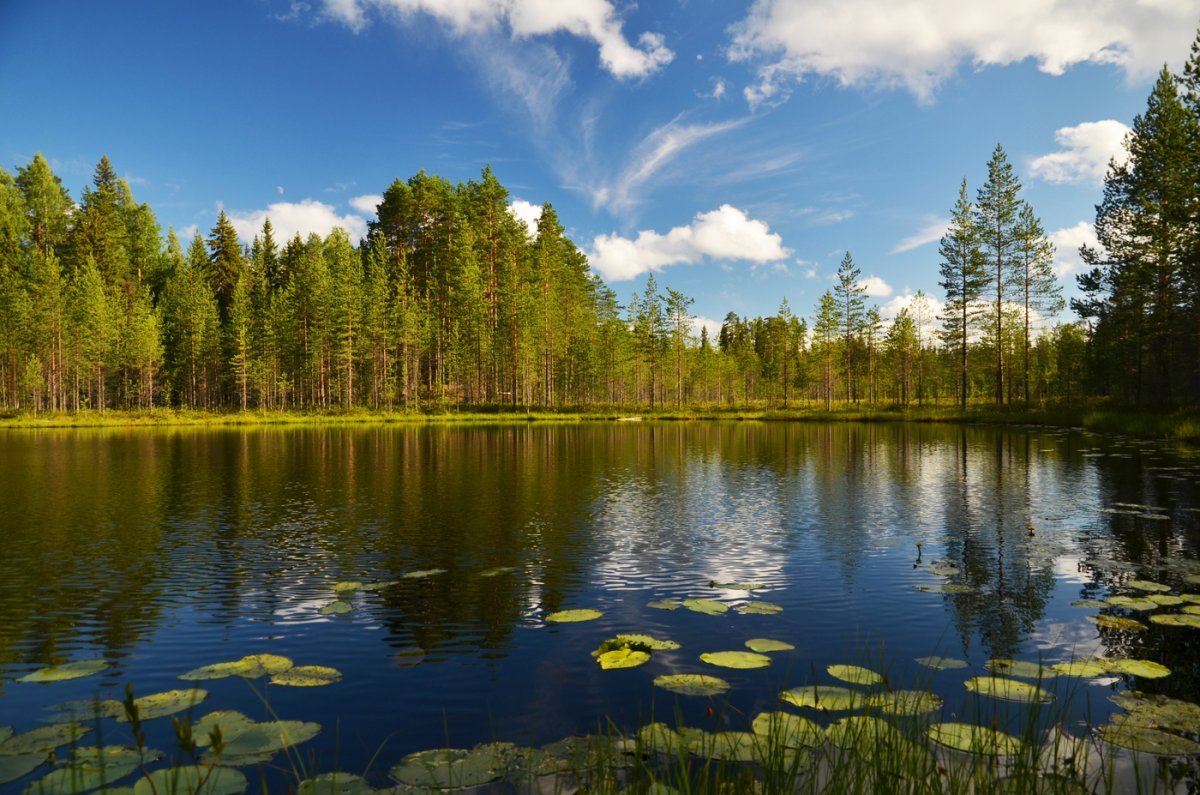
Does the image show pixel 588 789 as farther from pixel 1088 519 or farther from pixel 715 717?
pixel 1088 519

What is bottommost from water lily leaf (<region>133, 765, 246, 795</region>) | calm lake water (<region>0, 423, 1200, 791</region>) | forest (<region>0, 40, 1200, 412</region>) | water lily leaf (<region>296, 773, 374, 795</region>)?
calm lake water (<region>0, 423, 1200, 791</region>)

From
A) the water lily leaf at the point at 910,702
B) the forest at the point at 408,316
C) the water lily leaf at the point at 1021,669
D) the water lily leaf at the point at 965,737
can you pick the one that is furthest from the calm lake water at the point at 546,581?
the forest at the point at 408,316

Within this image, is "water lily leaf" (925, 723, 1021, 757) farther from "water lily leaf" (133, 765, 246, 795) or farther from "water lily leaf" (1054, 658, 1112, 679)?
"water lily leaf" (133, 765, 246, 795)

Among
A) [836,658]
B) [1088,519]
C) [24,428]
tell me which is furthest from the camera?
[24,428]

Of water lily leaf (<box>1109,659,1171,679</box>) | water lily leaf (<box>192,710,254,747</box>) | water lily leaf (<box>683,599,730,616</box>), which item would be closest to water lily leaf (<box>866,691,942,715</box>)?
water lily leaf (<box>1109,659,1171,679</box>)

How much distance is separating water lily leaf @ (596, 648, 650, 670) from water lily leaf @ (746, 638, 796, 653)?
1505mm

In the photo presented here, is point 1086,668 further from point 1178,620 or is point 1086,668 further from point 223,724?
point 223,724

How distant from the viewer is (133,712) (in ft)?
8.94

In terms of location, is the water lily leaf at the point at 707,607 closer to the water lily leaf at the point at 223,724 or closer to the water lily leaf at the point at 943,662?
the water lily leaf at the point at 943,662

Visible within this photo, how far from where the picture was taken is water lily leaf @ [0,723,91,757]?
6.16 metres

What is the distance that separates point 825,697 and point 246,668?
23.4 feet

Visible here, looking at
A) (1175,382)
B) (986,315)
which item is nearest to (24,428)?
(986,315)

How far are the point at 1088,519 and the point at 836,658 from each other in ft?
45.4

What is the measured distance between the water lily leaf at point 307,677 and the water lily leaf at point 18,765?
7.66ft
